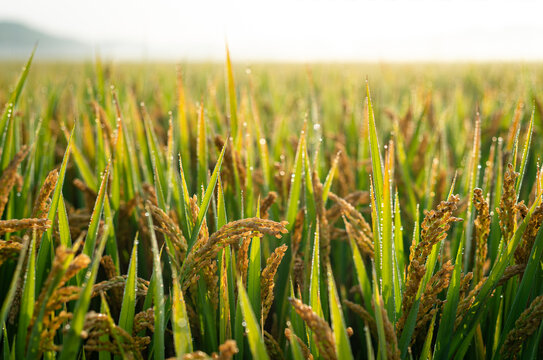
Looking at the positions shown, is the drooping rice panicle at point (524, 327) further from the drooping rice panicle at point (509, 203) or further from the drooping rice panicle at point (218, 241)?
the drooping rice panicle at point (218, 241)

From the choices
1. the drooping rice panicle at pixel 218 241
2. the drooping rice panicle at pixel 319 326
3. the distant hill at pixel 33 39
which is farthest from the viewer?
the distant hill at pixel 33 39

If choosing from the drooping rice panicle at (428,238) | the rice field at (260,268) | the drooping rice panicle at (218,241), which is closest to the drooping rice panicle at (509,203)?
the rice field at (260,268)

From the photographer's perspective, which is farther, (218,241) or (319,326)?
(218,241)

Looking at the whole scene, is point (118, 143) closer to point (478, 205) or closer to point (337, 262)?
point (337, 262)

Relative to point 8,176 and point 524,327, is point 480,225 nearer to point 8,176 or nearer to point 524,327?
point 524,327

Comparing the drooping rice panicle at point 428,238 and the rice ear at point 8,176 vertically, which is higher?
the rice ear at point 8,176

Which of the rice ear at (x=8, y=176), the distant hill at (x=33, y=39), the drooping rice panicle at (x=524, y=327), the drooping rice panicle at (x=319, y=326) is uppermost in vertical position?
the distant hill at (x=33, y=39)

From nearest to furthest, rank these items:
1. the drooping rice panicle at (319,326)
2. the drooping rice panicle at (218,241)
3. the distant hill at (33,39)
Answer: the drooping rice panicle at (319,326) < the drooping rice panicle at (218,241) < the distant hill at (33,39)

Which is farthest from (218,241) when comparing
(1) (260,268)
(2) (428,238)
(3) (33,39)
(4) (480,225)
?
(3) (33,39)

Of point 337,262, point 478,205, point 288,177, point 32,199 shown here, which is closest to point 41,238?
point 32,199

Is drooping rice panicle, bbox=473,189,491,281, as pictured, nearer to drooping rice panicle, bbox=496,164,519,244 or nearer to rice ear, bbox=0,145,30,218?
drooping rice panicle, bbox=496,164,519,244

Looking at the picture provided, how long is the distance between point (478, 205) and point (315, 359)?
0.39m

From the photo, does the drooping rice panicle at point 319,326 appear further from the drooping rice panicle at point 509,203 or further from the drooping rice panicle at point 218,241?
the drooping rice panicle at point 509,203

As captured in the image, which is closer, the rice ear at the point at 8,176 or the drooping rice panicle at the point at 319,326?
the drooping rice panicle at the point at 319,326
